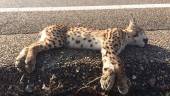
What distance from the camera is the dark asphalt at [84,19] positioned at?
22.0 ft

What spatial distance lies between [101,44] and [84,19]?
1622 mm

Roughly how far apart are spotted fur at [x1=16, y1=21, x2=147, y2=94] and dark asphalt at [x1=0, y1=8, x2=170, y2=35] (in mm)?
655

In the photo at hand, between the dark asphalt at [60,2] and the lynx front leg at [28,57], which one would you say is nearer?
the lynx front leg at [28,57]

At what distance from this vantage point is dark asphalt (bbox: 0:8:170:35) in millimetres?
6691

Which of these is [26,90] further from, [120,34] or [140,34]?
[140,34]

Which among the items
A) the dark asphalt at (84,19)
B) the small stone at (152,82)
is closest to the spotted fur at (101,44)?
the small stone at (152,82)

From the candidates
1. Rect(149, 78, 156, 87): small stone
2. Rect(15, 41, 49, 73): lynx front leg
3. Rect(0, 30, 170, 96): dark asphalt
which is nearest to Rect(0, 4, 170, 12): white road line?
Rect(0, 30, 170, 96): dark asphalt

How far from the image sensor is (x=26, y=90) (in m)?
4.91

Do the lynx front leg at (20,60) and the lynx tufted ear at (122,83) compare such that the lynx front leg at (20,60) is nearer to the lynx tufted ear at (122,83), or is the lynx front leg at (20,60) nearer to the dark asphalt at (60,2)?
the lynx tufted ear at (122,83)

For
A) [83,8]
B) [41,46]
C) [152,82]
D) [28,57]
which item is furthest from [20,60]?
[83,8]

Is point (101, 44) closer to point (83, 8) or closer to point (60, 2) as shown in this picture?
point (83, 8)

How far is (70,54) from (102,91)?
2.44 feet

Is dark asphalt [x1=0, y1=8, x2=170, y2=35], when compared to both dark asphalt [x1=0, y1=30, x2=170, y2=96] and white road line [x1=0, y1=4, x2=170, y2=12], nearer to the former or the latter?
white road line [x1=0, y1=4, x2=170, y2=12]

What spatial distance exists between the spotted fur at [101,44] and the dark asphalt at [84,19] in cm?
66
